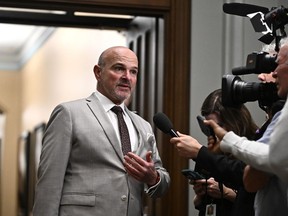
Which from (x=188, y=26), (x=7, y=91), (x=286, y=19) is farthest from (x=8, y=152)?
(x=286, y=19)

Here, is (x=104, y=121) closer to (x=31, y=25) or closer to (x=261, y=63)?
(x=261, y=63)

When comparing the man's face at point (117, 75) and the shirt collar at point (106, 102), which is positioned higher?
the man's face at point (117, 75)

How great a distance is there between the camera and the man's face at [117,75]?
2.81 metres

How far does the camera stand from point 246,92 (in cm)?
226

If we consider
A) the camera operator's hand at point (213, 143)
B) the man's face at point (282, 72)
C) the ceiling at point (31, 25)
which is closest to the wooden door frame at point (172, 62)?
the ceiling at point (31, 25)

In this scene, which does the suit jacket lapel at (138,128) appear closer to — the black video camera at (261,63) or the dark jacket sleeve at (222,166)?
the dark jacket sleeve at (222,166)

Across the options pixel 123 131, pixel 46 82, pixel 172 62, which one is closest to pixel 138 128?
pixel 123 131

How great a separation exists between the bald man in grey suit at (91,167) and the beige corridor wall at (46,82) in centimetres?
195

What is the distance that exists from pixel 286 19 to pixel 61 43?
453 cm

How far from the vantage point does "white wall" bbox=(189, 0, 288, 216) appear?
3.53m

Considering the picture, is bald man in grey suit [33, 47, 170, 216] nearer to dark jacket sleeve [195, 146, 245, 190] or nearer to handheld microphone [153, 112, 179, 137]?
handheld microphone [153, 112, 179, 137]

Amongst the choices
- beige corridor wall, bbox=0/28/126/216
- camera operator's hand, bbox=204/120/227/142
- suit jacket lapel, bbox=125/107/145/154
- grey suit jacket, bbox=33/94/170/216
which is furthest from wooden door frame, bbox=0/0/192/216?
camera operator's hand, bbox=204/120/227/142

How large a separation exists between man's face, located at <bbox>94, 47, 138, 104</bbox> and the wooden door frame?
2.19 ft

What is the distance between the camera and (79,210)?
262 cm
